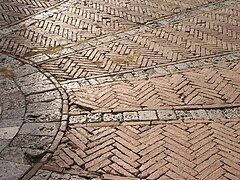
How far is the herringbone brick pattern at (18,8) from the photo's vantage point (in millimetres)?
7452

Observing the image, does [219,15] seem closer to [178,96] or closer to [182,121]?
[178,96]

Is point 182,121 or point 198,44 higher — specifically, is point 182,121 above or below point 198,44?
below

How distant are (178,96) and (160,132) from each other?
3.15ft

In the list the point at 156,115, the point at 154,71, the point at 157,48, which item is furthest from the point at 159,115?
the point at 157,48

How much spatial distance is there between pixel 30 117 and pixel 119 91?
149 centimetres

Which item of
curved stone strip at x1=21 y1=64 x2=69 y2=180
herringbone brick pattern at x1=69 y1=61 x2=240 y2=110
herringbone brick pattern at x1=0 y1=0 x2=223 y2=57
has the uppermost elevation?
herringbone brick pattern at x1=0 y1=0 x2=223 y2=57

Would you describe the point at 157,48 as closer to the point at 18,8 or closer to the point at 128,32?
the point at 128,32

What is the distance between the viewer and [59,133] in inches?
167

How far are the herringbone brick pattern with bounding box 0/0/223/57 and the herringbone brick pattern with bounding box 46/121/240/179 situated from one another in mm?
2728

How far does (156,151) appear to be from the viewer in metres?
4.01

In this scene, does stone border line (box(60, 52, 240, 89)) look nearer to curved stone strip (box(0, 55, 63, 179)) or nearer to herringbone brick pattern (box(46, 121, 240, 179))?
curved stone strip (box(0, 55, 63, 179))

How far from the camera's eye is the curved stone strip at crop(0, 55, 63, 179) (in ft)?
12.6

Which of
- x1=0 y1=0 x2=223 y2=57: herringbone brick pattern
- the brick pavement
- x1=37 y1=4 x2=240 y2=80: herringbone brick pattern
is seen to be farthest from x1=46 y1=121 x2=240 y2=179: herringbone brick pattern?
x1=0 y1=0 x2=223 y2=57: herringbone brick pattern

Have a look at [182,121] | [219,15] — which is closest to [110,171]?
[182,121]
